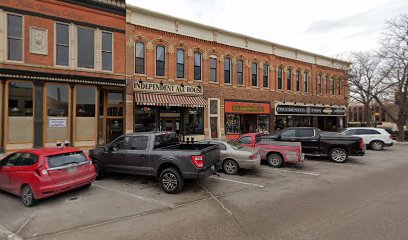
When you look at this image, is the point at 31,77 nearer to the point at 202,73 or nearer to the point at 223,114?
the point at 202,73

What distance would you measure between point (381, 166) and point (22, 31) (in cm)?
2035

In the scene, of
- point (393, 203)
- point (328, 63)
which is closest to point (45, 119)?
point (393, 203)

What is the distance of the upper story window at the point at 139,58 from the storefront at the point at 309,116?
550 inches

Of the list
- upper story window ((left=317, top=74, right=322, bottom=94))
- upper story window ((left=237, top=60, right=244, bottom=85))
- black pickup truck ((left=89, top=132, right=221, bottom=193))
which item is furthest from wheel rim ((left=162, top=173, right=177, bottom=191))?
upper story window ((left=317, top=74, right=322, bottom=94))

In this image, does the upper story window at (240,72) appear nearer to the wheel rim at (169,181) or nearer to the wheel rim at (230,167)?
the wheel rim at (230,167)

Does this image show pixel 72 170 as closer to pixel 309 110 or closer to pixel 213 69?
pixel 213 69

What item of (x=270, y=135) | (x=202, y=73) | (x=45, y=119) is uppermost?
(x=202, y=73)

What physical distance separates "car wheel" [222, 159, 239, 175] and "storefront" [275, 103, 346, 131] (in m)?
15.1

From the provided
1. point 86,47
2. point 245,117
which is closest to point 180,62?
point 86,47

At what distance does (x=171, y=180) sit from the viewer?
6512 millimetres

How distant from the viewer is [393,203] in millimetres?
5473

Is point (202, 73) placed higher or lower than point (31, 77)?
higher

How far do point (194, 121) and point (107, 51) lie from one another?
27.0 ft

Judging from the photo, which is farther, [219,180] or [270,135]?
[270,135]
